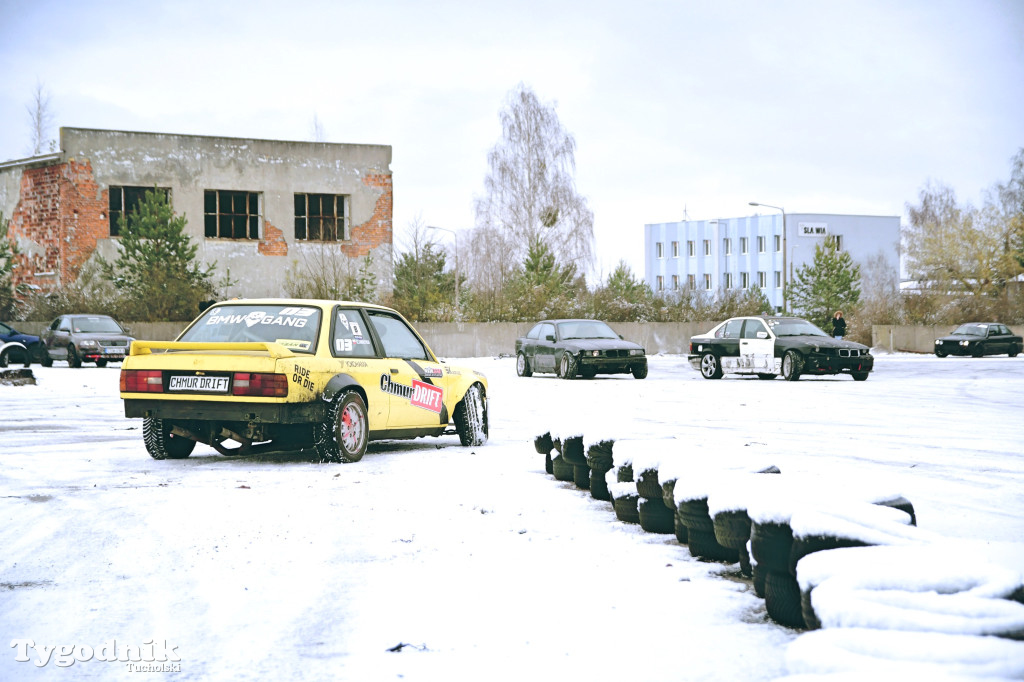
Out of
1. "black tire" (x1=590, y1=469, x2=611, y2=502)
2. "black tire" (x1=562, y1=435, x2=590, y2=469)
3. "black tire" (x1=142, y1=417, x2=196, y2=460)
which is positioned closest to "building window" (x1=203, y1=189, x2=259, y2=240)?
"black tire" (x1=142, y1=417, x2=196, y2=460)

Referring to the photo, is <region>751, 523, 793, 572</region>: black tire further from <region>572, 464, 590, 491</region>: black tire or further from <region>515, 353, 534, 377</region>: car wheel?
<region>515, 353, 534, 377</region>: car wheel

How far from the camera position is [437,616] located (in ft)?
15.2

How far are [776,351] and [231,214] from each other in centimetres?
2691

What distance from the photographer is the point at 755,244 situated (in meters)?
106

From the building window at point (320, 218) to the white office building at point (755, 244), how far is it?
189 feet

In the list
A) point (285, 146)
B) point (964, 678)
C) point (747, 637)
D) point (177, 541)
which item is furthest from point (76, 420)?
point (285, 146)

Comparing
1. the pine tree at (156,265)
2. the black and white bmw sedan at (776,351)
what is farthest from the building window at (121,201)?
the black and white bmw sedan at (776,351)

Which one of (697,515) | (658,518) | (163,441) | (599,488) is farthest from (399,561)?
(163,441)

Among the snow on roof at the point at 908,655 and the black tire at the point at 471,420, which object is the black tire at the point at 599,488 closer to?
the black tire at the point at 471,420

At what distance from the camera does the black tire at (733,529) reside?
5.08 m

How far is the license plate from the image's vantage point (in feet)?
30.8

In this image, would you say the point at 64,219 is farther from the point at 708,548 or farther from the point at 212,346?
the point at 708,548

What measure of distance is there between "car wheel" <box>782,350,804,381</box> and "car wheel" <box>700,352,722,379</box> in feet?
6.53

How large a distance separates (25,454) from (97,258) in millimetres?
34221
